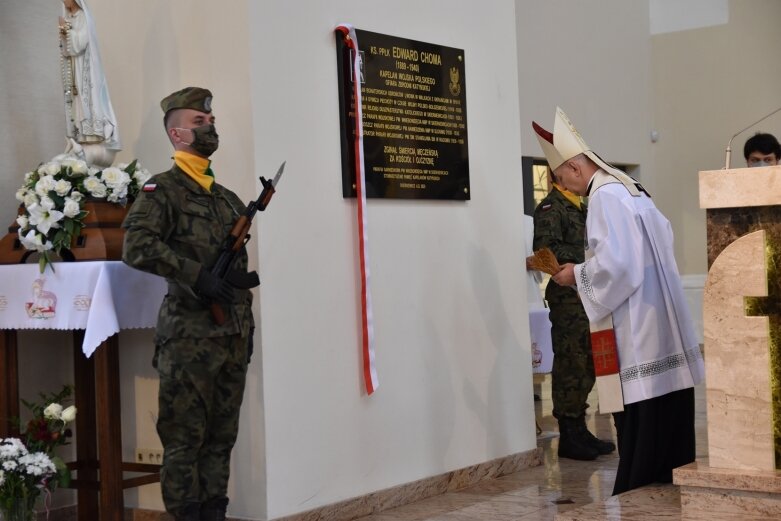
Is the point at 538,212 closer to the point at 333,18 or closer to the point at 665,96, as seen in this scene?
the point at 333,18

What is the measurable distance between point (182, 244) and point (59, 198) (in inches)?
27.0

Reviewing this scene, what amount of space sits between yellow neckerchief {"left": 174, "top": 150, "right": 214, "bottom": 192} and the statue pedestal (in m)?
1.81

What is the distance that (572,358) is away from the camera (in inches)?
243

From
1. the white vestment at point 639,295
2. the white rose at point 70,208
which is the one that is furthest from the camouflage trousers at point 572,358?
the white rose at point 70,208

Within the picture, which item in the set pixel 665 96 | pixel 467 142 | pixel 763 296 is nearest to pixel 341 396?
pixel 467 142

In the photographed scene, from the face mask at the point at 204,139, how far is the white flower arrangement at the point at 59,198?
0.59 metres

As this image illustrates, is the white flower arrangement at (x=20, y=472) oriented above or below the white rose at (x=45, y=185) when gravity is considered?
below

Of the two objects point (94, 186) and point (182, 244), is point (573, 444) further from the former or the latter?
point (94, 186)

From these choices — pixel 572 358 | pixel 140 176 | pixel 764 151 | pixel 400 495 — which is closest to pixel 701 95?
pixel 764 151

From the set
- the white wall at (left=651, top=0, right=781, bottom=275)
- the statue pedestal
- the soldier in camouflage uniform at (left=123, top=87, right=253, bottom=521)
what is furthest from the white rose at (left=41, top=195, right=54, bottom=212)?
the white wall at (left=651, top=0, right=781, bottom=275)

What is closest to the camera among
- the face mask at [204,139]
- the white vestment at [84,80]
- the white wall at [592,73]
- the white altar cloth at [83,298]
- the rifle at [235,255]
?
the rifle at [235,255]

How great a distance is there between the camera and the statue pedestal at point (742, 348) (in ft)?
10.9

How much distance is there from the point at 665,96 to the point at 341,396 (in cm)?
874

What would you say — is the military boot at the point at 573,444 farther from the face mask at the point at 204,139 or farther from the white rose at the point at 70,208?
the white rose at the point at 70,208
